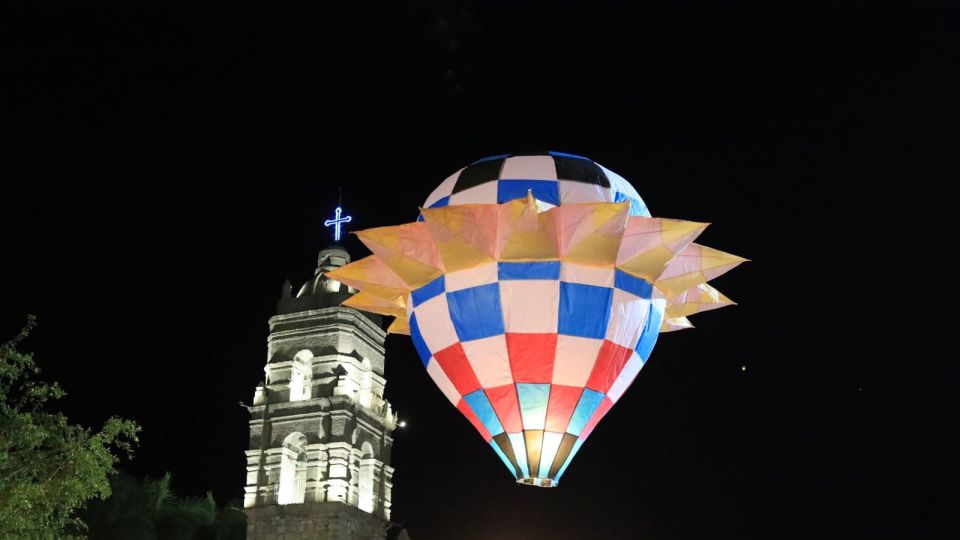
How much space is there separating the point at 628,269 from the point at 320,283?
25110 mm

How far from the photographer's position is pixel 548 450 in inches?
591

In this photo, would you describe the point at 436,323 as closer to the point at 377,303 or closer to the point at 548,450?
the point at 377,303

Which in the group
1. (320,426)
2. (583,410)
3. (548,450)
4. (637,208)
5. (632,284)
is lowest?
(548,450)

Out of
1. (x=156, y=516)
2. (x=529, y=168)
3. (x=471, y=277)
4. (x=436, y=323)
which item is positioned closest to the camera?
(x=471, y=277)

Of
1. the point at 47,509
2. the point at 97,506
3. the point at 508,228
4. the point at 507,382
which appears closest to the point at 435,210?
the point at 508,228

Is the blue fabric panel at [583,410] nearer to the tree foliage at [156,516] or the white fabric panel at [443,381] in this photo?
the white fabric panel at [443,381]

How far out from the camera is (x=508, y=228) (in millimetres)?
14492

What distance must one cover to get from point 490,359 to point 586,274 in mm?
1521

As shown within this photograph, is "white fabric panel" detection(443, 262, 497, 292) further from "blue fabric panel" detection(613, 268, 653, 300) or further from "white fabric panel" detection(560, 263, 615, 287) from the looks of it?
"blue fabric panel" detection(613, 268, 653, 300)

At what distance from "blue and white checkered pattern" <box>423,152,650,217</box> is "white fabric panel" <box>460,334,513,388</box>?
1.69 metres

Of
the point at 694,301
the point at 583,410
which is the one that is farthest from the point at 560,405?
the point at 694,301

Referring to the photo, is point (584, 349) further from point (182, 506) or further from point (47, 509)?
point (182, 506)

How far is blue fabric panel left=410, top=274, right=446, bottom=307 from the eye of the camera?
15.1 meters

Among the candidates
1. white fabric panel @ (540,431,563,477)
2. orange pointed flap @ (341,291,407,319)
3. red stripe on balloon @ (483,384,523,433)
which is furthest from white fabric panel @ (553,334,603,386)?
orange pointed flap @ (341,291,407,319)
